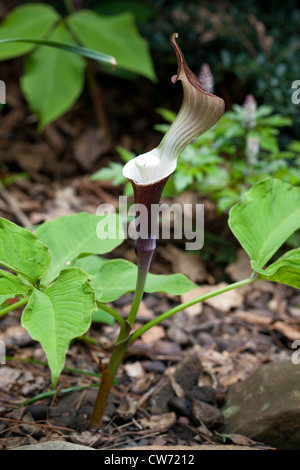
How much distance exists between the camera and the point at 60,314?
0.88m

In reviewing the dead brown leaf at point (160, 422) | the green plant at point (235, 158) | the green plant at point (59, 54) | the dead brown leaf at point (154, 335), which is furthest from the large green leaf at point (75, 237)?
the green plant at point (59, 54)

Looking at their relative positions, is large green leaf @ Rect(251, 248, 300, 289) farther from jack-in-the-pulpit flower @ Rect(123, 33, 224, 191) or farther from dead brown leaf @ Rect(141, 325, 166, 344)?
dead brown leaf @ Rect(141, 325, 166, 344)

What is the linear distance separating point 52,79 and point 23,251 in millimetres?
1778

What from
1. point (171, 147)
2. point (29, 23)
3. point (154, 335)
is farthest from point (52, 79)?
point (171, 147)

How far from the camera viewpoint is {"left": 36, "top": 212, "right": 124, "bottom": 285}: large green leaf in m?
1.19

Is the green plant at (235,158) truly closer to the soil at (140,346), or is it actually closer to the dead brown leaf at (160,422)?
the soil at (140,346)

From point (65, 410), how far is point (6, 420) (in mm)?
150

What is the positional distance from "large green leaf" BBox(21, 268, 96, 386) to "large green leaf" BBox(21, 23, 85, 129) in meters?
1.72

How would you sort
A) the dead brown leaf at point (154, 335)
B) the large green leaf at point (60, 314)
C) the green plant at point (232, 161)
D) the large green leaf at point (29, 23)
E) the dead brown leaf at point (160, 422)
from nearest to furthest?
the large green leaf at point (60, 314) → the dead brown leaf at point (160, 422) → the dead brown leaf at point (154, 335) → the green plant at point (232, 161) → the large green leaf at point (29, 23)

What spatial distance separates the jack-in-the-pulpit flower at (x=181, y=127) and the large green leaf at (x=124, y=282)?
0.26 meters

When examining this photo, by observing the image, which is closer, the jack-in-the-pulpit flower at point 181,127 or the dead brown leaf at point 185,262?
the jack-in-the-pulpit flower at point 181,127

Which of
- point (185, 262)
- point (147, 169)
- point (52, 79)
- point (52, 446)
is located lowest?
point (52, 446)

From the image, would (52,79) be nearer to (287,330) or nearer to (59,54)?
(59,54)

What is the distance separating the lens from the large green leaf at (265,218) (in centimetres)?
115
